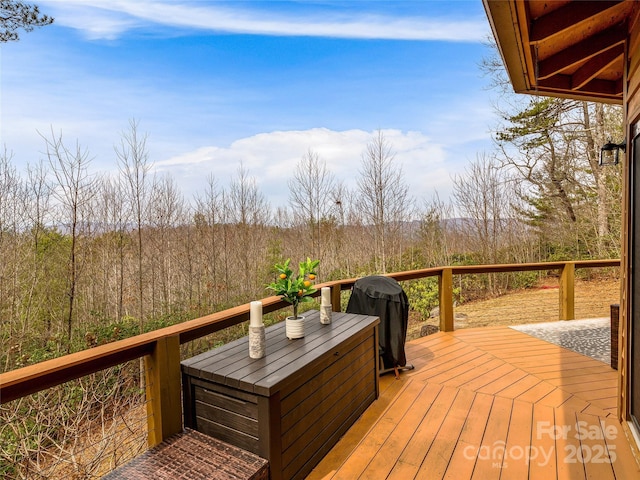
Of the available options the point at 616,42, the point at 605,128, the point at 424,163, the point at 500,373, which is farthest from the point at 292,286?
the point at 605,128

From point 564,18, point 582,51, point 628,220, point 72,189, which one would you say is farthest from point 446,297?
point 72,189

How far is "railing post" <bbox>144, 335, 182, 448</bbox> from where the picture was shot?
168cm

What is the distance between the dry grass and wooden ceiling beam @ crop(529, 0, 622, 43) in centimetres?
573

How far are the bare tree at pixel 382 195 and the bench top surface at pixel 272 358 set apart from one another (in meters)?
6.45

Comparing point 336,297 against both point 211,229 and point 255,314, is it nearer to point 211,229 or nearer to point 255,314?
point 255,314

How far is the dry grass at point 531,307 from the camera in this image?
6930 millimetres

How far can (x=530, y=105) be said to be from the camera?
9.98 metres

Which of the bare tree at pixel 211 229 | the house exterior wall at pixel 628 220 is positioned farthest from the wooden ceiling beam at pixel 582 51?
the bare tree at pixel 211 229

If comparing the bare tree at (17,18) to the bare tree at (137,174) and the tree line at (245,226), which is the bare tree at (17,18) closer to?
the tree line at (245,226)

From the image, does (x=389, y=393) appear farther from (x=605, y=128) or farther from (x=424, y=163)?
(x=605, y=128)

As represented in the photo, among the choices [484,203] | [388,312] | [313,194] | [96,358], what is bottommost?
[388,312]

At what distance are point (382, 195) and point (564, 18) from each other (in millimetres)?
6952

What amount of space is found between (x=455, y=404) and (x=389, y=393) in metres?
0.49

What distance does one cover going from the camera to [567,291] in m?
4.43
